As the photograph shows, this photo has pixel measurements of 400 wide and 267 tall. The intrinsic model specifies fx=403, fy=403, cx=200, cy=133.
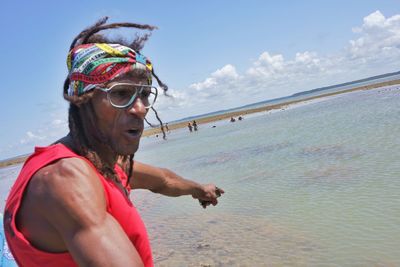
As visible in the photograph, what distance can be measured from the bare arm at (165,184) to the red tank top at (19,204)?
4.02 feet

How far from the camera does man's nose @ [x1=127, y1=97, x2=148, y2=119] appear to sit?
70.5 inches

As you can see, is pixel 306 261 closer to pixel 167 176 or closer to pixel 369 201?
pixel 369 201

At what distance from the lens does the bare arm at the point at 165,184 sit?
A: 2.95 m

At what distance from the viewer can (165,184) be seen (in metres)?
3.21

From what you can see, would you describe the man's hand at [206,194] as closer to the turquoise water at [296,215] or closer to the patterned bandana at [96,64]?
the patterned bandana at [96,64]

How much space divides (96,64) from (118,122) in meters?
0.27

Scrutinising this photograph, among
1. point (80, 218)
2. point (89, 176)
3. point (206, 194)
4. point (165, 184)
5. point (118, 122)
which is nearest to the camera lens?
point (80, 218)

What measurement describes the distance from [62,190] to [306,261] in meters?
5.97

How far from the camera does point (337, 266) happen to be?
6211 millimetres

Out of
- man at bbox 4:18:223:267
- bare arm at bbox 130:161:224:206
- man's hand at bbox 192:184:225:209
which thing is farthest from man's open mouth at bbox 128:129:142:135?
man's hand at bbox 192:184:225:209

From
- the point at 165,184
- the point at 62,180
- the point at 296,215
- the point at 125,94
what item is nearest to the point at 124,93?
the point at 125,94

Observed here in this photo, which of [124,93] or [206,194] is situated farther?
[206,194]

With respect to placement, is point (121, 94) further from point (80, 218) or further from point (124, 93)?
point (80, 218)

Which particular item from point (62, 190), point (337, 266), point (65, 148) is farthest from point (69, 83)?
point (337, 266)
